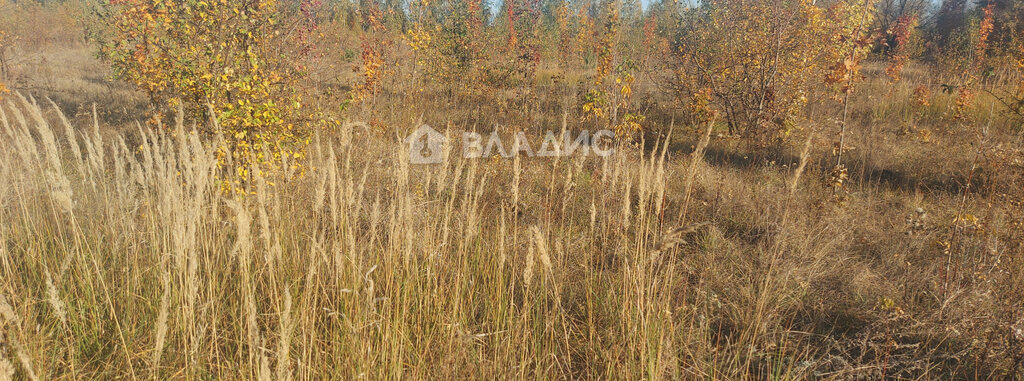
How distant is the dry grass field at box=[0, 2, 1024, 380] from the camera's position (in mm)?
1589

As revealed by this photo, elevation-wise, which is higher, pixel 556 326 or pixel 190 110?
pixel 190 110

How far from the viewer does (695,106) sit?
640 cm

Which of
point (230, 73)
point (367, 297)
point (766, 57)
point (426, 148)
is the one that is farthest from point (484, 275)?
point (766, 57)

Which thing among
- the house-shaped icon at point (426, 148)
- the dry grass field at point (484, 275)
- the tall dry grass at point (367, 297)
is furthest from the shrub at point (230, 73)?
the house-shaped icon at point (426, 148)

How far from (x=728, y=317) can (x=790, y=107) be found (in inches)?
171

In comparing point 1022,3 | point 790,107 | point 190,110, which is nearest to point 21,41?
point 190,110

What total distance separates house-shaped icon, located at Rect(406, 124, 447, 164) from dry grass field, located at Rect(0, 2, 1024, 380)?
856mm

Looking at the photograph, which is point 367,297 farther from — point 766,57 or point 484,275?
point 766,57

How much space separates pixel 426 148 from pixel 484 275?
4193mm

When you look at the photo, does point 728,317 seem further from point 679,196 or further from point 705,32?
point 705,32

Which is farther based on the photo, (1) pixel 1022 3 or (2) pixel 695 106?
(1) pixel 1022 3

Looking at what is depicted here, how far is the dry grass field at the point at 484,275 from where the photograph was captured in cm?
159

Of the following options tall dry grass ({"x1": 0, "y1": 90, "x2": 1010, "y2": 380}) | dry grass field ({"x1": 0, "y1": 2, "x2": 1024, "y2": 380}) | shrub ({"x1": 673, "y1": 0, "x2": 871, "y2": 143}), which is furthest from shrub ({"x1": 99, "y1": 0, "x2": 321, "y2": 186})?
shrub ({"x1": 673, "y1": 0, "x2": 871, "y2": 143})

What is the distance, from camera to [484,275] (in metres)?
2.14
